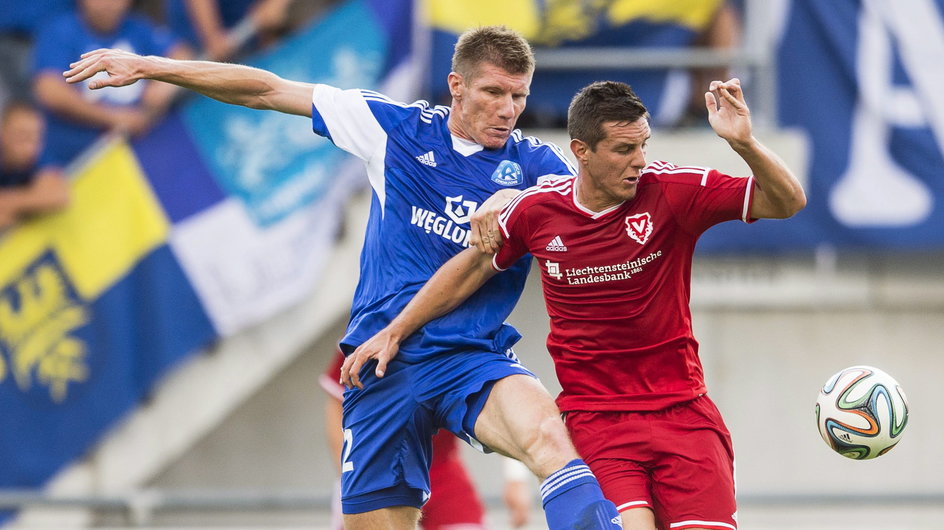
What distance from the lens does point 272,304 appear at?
9.26 metres

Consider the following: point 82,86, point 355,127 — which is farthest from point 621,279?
point 82,86

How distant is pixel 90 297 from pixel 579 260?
5232 mm

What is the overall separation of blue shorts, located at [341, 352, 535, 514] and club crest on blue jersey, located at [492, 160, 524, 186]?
2.16ft

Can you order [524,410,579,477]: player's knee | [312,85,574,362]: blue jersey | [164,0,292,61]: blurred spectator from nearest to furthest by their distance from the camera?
[524,410,579,477]: player's knee → [312,85,574,362]: blue jersey → [164,0,292,61]: blurred spectator

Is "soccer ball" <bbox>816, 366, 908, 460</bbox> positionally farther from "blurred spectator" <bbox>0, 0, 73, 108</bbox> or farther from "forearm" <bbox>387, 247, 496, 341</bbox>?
"blurred spectator" <bbox>0, 0, 73, 108</bbox>

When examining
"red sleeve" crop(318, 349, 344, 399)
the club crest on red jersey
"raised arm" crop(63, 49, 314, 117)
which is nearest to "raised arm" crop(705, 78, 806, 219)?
the club crest on red jersey

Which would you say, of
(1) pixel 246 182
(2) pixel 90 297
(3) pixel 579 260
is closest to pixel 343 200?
(1) pixel 246 182

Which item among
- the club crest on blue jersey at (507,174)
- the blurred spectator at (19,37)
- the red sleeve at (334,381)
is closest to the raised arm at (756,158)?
the club crest on blue jersey at (507,174)

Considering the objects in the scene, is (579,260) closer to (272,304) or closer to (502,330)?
(502,330)

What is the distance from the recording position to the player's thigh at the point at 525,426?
4.67 meters

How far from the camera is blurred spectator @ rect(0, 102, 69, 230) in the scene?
8.99 m

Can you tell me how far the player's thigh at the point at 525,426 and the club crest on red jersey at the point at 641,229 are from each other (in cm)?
64

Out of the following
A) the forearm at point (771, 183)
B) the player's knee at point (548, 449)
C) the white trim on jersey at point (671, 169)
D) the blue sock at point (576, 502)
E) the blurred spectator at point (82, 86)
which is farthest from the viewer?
the blurred spectator at point (82, 86)

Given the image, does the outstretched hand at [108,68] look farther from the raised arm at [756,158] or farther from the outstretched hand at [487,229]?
the raised arm at [756,158]
